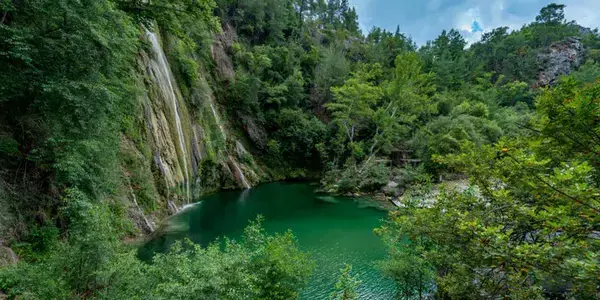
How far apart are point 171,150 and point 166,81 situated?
13.7ft

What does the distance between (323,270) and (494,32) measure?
65168 millimetres

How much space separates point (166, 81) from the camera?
622 inches

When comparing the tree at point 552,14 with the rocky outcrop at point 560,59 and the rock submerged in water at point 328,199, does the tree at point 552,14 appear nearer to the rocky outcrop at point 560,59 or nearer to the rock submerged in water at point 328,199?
the rocky outcrop at point 560,59

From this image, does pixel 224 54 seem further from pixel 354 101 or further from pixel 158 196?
pixel 158 196

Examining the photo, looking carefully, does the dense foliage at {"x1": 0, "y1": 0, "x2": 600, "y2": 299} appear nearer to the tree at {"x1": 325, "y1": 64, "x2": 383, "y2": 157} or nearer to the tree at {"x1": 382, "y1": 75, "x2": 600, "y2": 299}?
the tree at {"x1": 382, "y1": 75, "x2": 600, "y2": 299}

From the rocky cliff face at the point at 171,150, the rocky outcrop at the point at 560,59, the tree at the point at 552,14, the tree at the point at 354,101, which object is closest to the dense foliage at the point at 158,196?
the rocky cliff face at the point at 171,150

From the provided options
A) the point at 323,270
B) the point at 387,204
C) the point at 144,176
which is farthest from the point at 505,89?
the point at 144,176

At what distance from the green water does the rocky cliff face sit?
4.01 ft

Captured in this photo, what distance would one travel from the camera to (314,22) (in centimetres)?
4125

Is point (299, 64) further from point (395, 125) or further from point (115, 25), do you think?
point (115, 25)

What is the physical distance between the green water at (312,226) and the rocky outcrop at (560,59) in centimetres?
4128

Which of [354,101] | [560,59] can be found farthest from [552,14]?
[354,101]

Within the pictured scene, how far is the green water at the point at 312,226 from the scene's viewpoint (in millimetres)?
9172

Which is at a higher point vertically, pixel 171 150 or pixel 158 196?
pixel 171 150
